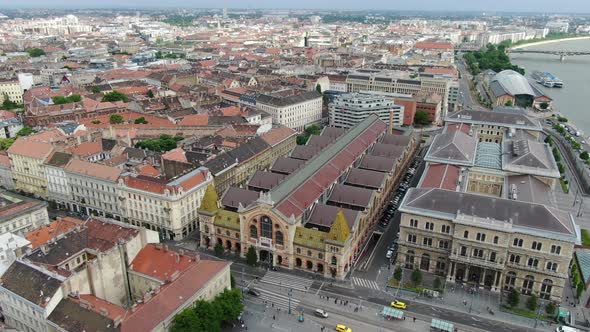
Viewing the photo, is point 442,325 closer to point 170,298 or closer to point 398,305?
point 398,305

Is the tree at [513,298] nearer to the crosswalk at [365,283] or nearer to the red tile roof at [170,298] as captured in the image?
the crosswalk at [365,283]

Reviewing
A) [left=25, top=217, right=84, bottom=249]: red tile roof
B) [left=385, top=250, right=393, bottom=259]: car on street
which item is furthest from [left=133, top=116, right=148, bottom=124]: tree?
[left=385, top=250, right=393, bottom=259]: car on street

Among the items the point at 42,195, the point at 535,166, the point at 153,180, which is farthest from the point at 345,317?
the point at 42,195

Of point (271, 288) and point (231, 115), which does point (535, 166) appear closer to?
point (271, 288)

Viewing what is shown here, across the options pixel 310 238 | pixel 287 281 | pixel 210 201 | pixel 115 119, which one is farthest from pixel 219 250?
pixel 115 119

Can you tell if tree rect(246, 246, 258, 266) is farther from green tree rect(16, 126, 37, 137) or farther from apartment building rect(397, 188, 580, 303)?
green tree rect(16, 126, 37, 137)

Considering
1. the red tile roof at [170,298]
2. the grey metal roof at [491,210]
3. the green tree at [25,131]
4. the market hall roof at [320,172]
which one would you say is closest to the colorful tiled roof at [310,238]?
the market hall roof at [320,172]
